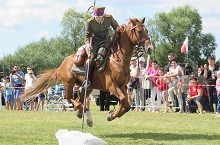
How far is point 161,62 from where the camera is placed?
106m

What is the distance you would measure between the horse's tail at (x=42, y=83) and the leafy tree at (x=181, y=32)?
92696 mm

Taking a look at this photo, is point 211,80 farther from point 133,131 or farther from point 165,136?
point 165,136

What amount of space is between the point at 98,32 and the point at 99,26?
16cm

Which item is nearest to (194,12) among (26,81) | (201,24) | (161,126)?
(201,24)

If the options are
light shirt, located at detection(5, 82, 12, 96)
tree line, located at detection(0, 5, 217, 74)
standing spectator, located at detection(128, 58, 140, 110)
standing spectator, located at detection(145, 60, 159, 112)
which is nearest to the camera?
standing spectator, located at detection(145, 60, 159, 112)

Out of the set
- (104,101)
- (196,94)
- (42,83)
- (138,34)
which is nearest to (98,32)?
(138,34)

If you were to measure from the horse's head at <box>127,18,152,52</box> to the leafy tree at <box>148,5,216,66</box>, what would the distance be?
9494cm

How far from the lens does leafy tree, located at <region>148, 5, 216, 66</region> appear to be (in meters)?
111

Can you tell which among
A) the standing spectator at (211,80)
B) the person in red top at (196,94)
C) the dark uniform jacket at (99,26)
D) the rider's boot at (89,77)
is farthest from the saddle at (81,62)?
the standing spectator at (211,80)

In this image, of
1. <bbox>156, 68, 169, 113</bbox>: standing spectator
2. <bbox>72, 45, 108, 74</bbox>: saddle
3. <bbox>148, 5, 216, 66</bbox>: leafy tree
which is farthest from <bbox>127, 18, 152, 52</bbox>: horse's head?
<bbox>148, 5, 216, 66</bbox>: leafy tree

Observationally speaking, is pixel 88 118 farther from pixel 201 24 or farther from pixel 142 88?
pixel 201 24

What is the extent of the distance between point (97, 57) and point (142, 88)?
35.9 feet

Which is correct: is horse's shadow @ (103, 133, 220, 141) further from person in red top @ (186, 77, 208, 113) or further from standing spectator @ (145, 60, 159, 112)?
standing spectator @ (145, 60, 159, 112)

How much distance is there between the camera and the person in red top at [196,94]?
2342 centimetres
